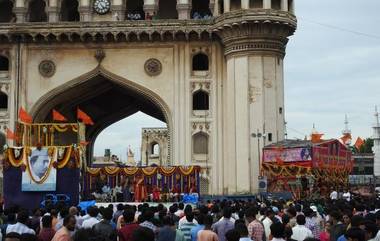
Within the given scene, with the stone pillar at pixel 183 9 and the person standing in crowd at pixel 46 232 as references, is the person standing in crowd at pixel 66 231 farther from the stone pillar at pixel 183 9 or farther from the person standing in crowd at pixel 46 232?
the stone pillar at pixel 183 9

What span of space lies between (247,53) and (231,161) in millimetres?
5443

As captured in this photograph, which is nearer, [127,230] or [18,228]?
[127,230]

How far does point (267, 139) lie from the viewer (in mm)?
31859

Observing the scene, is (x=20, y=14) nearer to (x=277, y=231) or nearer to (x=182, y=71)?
(x=182, y=71)

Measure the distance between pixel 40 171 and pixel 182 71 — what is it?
965 centimetres

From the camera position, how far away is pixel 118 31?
3359 cm

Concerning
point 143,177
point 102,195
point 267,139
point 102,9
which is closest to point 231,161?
point 267,139

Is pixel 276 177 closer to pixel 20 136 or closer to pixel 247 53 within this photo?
pixel 247 53

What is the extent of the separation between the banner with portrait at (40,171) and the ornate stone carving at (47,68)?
6.89m

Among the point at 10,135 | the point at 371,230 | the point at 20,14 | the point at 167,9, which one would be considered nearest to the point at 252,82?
the point at 167,9

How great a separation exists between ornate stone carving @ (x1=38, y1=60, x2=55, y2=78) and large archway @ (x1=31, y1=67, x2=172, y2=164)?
928mm

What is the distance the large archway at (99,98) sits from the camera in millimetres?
33750

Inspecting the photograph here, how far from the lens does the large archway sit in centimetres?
3375

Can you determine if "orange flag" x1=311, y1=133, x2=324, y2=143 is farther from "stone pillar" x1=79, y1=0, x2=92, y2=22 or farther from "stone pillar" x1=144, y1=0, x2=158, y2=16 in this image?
"stone pillar" x1=79, y1=0, x2=92, y2=22
